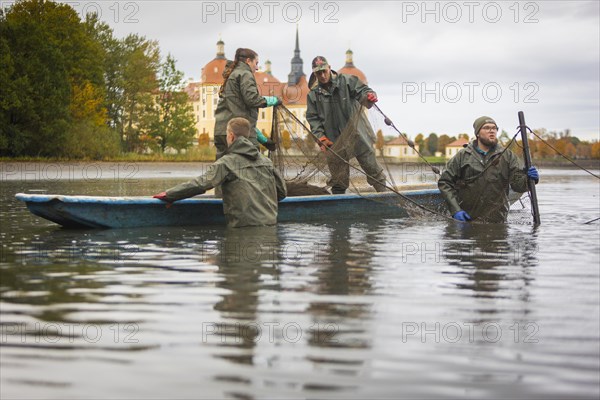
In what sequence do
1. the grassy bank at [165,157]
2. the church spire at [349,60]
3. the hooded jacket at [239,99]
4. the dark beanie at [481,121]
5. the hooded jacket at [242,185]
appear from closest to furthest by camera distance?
the hooded jacket at [242,185], the dark beanie at [481,121], the hooded jacket at [239,99], the grassy bank at [165,157], the church spire at [349,60]

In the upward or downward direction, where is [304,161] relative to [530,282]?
upward

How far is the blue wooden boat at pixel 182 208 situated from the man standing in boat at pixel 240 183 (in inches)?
23.2

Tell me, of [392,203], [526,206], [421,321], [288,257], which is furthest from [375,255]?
[526,206]

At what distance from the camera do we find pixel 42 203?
10.2 meters

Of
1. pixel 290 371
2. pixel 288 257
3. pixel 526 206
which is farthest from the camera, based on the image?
pixel 526 206

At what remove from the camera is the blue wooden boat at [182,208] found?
34.6 ft

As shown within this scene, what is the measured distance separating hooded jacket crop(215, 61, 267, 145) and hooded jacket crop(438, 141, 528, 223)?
2.61 meters

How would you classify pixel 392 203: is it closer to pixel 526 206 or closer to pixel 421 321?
pixel 526 206

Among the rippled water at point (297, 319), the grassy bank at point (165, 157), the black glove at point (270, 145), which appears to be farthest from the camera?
the grassy bank at point (165, 157)

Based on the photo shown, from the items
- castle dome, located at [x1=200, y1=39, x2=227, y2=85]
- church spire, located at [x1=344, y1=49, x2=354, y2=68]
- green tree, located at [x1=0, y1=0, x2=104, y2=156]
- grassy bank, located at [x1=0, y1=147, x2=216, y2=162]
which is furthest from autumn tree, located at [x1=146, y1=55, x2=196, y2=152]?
church spire, located at [x1=344, y1=49, x2=354, y2=68]

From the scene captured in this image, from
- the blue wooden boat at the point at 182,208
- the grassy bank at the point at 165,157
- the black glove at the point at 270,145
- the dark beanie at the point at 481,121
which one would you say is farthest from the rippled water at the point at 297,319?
the grassy bank at the point at 165,157

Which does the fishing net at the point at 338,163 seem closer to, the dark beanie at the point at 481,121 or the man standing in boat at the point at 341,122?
the man standing in boat at the point at 341,122

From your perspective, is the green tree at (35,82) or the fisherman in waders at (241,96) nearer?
the fisherman in waders at (241,96)

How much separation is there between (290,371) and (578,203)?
51.6 feet
